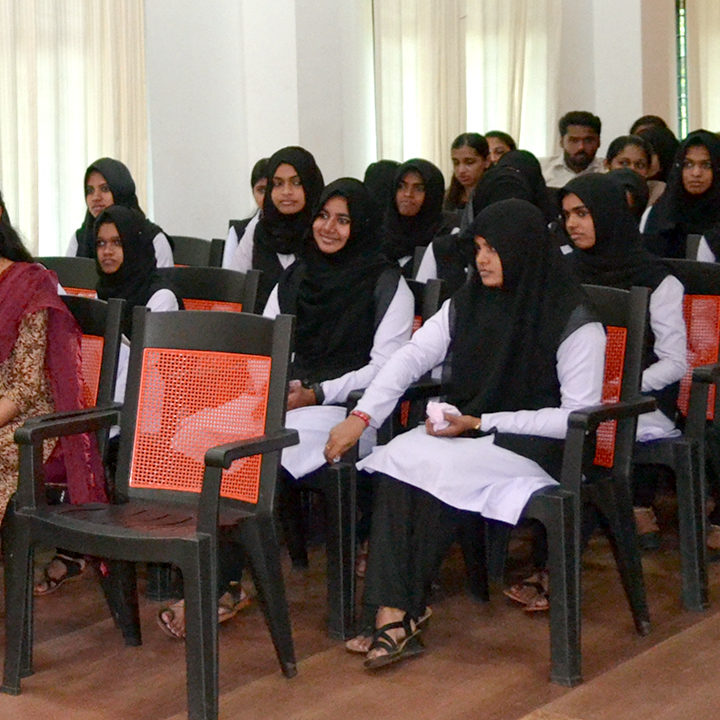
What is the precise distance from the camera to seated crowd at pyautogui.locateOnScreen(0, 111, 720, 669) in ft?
9.32

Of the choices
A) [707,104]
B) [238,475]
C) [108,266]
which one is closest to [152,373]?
[238,475]

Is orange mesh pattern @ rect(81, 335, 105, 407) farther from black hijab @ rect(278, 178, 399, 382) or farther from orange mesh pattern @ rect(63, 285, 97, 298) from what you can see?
orange mesh pattern @ rect(63, 285, 97, 298)

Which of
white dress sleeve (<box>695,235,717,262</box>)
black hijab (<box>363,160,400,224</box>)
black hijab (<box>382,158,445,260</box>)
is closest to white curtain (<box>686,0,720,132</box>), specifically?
black hijab (<box>363,160,400,224</box>)

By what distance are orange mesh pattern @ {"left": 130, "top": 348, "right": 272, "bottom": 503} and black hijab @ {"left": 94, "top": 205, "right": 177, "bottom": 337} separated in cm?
105

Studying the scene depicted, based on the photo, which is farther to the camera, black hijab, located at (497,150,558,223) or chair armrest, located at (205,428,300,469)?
black hijab, located at (497,150,558,223)

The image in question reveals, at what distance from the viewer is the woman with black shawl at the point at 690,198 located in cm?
471

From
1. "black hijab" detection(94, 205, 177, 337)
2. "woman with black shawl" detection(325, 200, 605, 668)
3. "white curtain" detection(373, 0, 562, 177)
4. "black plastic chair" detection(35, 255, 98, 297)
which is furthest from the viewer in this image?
"white curtain" detection(373, 0, 562, 177)

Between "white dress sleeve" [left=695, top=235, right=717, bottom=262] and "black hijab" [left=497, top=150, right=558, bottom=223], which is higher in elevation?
"black hijab" [left=497, top=150, right=558, bottom=223]

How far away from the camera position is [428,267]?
15.3 feet

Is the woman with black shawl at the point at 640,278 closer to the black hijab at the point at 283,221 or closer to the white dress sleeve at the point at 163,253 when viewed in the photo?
the black hijab at the point at 283,221

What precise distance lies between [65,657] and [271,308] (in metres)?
1.20

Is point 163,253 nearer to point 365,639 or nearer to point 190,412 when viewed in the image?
point 190,412

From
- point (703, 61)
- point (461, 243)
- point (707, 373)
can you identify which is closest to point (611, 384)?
point (707, 373)

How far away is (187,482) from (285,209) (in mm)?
1665
